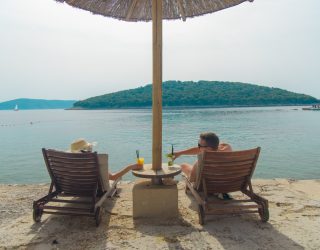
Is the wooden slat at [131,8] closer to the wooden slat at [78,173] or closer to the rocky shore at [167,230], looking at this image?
the wooden slat at [78,173]

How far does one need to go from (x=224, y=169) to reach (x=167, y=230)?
0.95m

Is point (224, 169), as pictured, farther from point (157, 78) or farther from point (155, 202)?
point (157, 78)

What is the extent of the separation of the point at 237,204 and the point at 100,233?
5.58 feet

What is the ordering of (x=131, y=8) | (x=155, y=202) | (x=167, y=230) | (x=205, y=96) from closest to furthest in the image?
1. (x=167, y=230)
2. (x=155, y=202)
3. (x=131, y=8)
4. (x=205, y=96)

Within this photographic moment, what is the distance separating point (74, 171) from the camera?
12.1 ft

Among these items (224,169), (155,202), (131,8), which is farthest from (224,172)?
(131,8)

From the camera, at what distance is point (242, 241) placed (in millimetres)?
3131

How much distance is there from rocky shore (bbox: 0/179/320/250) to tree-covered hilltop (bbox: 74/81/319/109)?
110106mm

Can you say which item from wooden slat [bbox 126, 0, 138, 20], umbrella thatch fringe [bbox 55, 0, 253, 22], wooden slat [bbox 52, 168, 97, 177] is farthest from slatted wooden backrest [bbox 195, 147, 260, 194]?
wooden slat [bbox 126, 0, 138, 20]

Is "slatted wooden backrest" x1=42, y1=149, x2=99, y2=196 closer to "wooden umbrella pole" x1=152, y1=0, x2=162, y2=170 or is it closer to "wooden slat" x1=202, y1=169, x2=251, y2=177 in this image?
"wooden umbrella pole" x1=152, y1=0, x2=162, y2=170

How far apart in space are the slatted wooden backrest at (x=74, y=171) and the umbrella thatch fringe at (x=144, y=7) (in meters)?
2.19

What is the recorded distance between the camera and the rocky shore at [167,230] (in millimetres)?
3088

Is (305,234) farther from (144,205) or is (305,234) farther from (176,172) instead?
(144,205)

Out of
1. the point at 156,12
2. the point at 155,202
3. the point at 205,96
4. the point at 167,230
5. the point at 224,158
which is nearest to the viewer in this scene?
the point at 167,230
